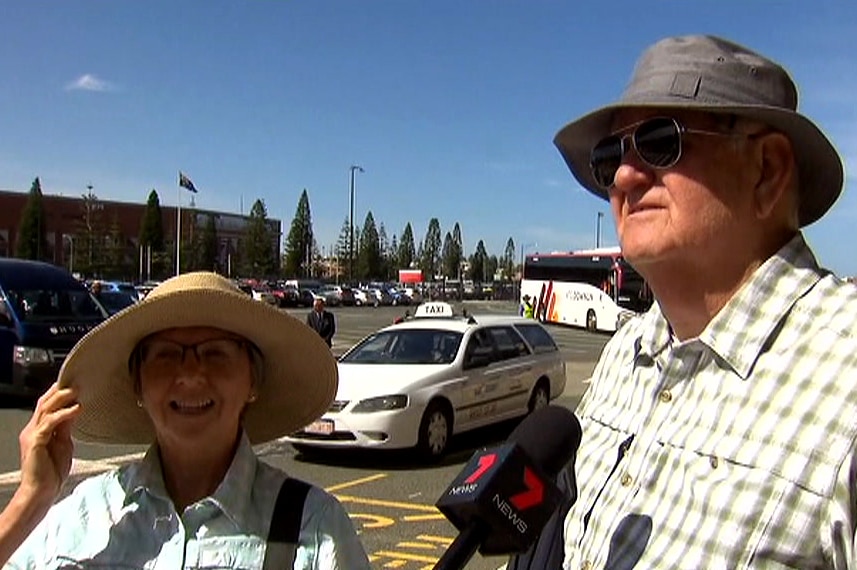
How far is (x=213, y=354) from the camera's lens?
2.13 meters

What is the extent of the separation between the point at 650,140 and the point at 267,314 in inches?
38.7

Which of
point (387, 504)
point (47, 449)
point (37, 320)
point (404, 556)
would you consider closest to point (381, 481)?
point (387, 504)

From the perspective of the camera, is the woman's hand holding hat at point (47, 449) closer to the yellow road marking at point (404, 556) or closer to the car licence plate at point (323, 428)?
the yellow road marking at point (404, 556)

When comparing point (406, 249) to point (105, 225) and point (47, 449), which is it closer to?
point (105, 225)

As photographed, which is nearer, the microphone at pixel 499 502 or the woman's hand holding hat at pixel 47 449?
the microphone at pixel 499 502

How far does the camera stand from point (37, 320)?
43.8 ft

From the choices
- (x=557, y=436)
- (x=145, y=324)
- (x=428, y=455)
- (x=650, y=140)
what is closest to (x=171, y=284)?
(x=145, y=324)

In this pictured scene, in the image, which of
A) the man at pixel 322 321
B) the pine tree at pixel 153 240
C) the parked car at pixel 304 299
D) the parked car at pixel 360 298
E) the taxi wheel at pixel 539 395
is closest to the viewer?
the taxi wheel at pixel 539 395

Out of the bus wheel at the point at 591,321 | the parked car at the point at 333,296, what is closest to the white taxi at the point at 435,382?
the bus wheel at the point at 591,321

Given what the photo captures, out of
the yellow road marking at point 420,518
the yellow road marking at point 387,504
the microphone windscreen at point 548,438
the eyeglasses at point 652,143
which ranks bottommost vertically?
the yellow road marking at point 387,504

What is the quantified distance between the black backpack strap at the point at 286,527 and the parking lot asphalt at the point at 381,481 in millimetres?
3033

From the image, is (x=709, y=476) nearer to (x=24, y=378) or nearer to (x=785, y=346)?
(x=785, y=346)

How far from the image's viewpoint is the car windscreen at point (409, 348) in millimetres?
10398

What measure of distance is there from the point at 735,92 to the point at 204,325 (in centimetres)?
132
